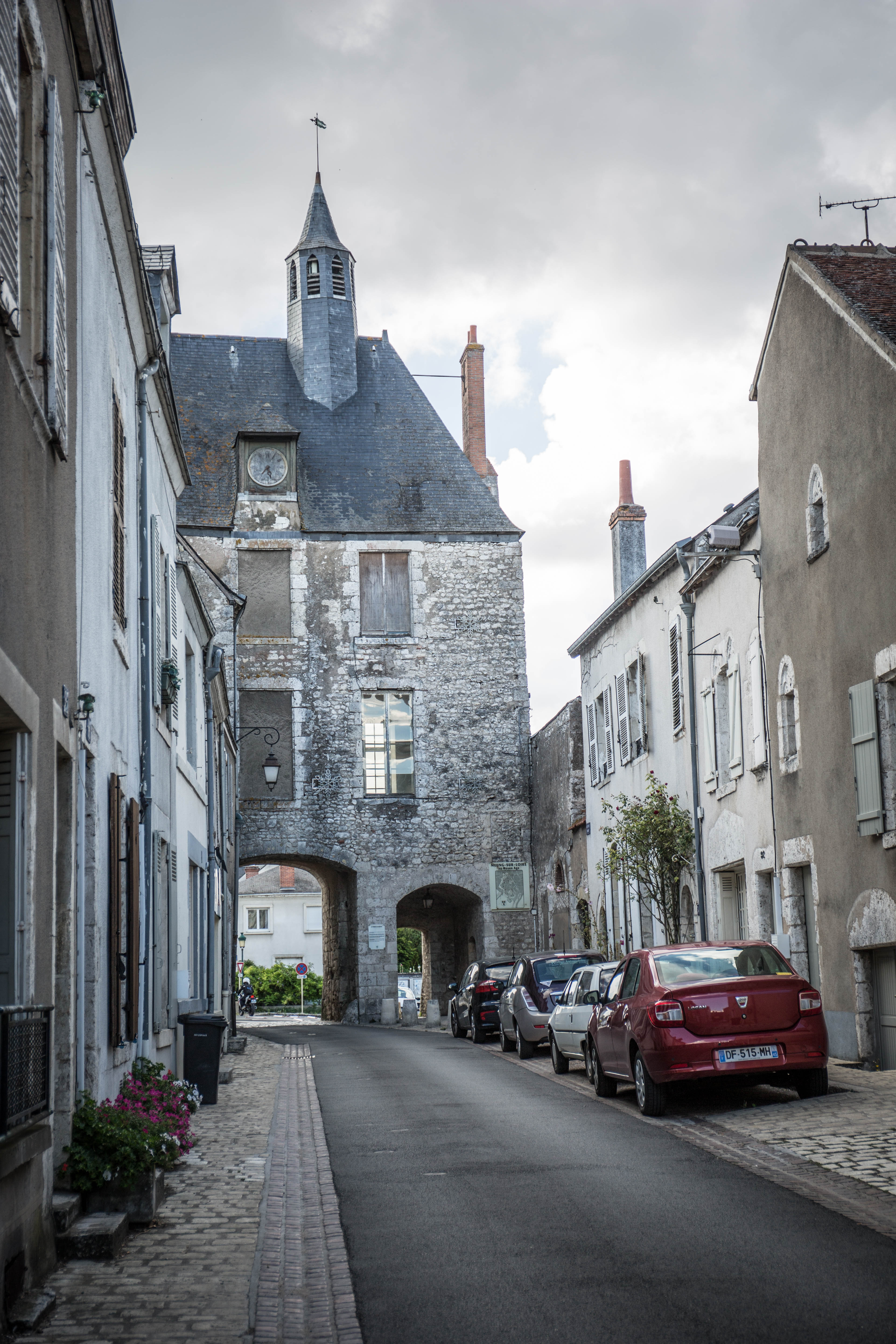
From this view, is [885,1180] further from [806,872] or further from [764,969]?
[806,872]

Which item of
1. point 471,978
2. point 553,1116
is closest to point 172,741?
point 553,1116

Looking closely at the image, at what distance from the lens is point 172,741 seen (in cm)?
1459

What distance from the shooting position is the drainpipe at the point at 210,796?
19719 millimetres

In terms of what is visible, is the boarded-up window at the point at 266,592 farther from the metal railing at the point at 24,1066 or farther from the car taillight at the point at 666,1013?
the metal railing at the point at 24,1066

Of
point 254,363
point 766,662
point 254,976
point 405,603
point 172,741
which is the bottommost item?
point 254,976

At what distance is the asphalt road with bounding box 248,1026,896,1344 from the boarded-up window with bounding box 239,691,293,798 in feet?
74.3

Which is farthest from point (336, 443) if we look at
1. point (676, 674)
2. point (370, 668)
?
point (676, 674)

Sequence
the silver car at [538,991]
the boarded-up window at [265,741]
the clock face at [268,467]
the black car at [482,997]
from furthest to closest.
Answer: the clock face at [268,467] < the boarded-up window at [265,741] < the black car at [482,997] < the silver car at [538,991]

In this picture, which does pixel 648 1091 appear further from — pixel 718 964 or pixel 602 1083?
pixel 602 1083

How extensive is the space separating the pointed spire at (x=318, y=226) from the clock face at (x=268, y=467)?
6.53 metres

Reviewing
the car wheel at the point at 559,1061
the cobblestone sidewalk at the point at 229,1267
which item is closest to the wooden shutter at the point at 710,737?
the car wheel at the point at 559,1061

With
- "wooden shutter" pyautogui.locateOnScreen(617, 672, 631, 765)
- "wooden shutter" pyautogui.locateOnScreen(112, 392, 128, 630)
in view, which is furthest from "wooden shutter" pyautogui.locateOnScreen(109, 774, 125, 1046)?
"wooden shutter" pyautogui.locateOnScreen(617, 672, 631, 765)

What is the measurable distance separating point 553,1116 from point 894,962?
4.35 m

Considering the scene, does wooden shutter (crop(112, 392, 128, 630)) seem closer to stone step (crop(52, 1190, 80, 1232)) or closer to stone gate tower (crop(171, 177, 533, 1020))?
stone step (crop(52, 1190, 80, 1232))
